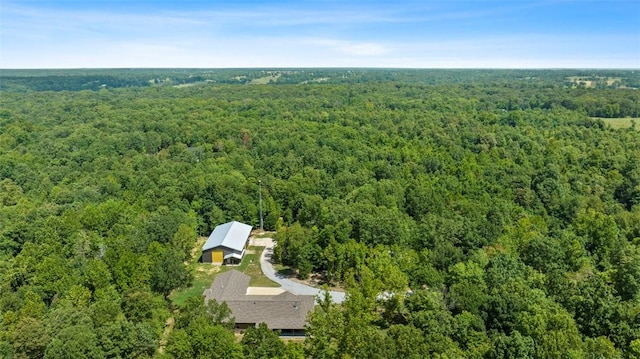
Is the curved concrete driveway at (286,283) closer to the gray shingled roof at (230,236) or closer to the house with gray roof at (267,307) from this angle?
the house with gray roof at (267,307)

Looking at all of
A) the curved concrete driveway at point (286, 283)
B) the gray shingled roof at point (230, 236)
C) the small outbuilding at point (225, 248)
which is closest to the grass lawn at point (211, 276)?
the curved concrete driveway at point (286, 283)

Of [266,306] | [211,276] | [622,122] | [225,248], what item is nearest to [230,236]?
[225,248]

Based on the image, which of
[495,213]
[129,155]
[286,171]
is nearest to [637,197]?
[495,213]

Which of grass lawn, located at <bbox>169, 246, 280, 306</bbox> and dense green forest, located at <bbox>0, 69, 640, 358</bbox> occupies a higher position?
dense green forest, located at <bbox>0, 69, 640, 358</bbox>

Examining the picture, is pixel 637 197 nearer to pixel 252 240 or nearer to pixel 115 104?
pixel 252 240

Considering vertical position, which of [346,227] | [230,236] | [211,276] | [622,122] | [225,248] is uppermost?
[622,122]

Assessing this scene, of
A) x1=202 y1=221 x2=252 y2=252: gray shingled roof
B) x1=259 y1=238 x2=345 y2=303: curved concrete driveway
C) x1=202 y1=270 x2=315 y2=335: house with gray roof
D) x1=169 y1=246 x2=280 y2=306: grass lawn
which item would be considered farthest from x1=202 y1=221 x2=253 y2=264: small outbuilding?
x1=202 y1=270 x2=315 y2=335: house with gray roof

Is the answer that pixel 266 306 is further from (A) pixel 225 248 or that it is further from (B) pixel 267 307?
(A) pixel 225 248

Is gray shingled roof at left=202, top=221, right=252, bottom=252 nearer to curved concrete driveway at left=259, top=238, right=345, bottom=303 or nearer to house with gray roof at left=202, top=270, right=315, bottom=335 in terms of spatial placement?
curved concrete driveway at left=259, top=238, right=345, bottom=303
